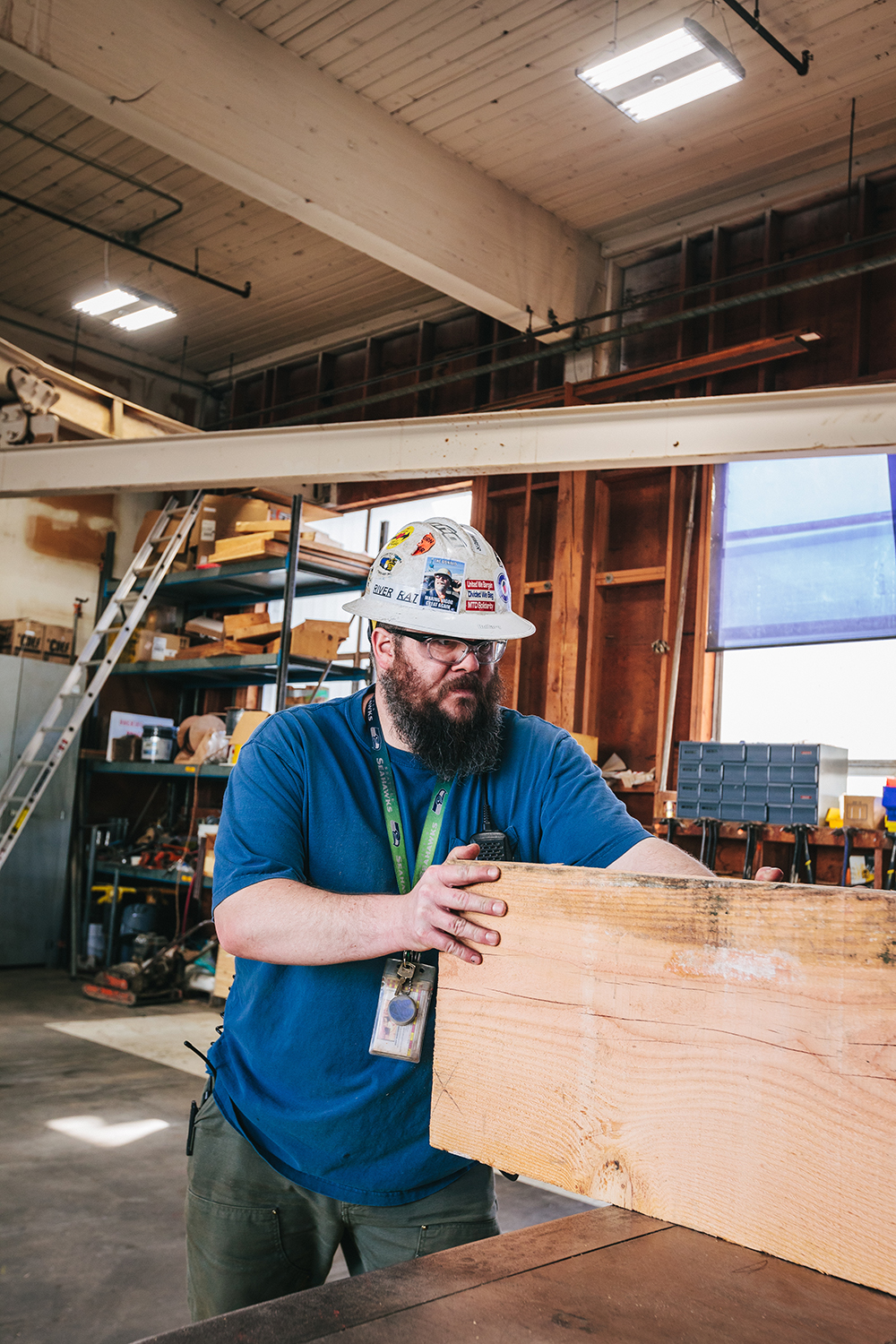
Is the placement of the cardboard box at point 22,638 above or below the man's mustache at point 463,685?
above

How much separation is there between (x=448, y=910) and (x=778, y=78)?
6357 millimetres

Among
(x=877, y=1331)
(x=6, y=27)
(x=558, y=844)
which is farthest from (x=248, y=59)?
(x=877, y=1331)

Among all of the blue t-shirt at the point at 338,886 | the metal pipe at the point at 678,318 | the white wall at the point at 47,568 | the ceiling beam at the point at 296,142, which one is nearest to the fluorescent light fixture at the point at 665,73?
the metal pipe at the point at 678,318

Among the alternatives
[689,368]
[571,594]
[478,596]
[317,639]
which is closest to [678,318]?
[689,368]

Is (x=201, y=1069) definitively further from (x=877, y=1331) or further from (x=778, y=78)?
(x=778, y=78)

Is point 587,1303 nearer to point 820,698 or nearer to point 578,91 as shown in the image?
point 820,698

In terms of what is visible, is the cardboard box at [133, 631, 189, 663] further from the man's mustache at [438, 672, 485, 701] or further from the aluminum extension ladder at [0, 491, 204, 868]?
the man's mustache at [438, 672, 485, 701]

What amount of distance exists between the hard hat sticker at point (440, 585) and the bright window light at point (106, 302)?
26.1 ft

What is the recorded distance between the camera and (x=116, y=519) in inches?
421

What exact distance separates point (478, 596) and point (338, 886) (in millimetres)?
591

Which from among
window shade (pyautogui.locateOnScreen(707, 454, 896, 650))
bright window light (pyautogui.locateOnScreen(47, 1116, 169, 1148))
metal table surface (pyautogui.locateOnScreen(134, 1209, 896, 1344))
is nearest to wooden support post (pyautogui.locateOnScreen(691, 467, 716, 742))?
window shade (pyautogui.locateOnScreen(707, 454, 896, 650))

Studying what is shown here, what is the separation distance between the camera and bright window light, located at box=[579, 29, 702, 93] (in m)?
5.31

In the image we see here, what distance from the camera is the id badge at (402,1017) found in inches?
64.6

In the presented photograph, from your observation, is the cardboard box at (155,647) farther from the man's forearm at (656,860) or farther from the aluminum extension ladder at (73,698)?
the man's forearm at (656,860)
